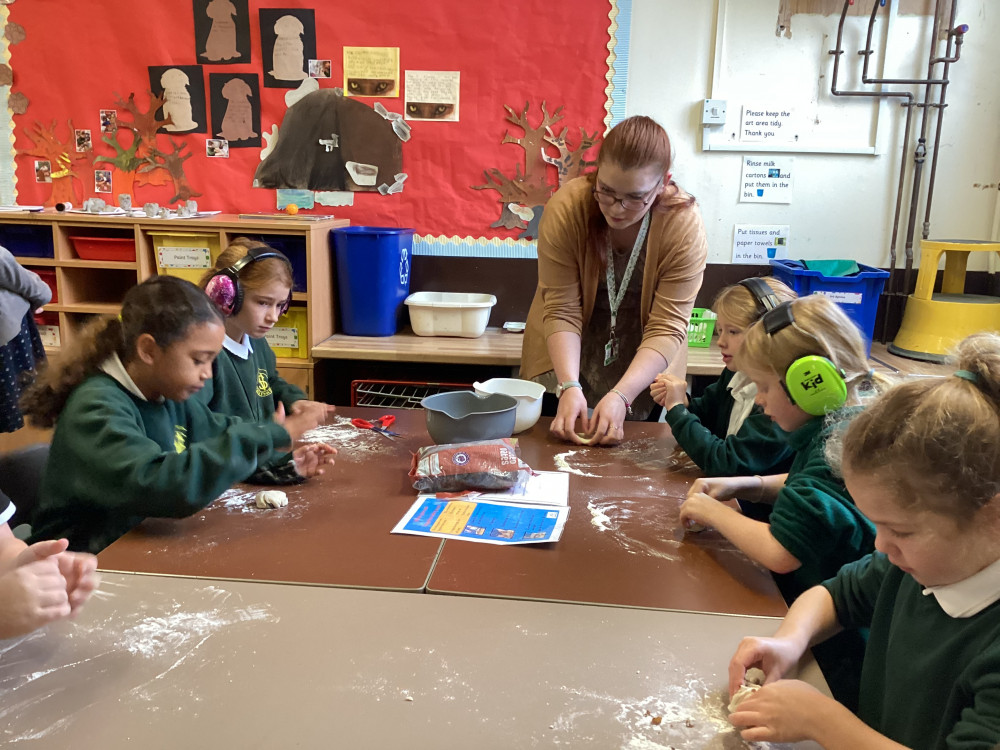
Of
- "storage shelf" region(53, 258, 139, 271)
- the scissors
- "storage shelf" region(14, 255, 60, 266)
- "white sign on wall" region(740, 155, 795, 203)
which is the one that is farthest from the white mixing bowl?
"storage shelf" region(14, 255, 60, 266)

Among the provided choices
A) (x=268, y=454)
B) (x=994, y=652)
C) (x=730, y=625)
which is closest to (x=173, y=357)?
(x=268, y=454)

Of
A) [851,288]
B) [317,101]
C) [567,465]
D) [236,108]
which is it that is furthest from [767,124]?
[236,108]

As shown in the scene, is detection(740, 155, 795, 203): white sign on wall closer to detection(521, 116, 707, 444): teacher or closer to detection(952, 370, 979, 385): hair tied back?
detection(521, 116, 707, 444): teacher

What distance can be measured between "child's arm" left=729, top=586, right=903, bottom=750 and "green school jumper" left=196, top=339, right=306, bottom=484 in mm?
1215

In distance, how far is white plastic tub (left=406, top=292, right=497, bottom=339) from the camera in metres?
3.13

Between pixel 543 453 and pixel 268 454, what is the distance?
26.2 inches

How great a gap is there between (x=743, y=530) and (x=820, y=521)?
14 cm

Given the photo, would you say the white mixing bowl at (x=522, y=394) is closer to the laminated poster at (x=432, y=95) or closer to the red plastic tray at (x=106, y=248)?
the laminated poster at (x=432, y=95)

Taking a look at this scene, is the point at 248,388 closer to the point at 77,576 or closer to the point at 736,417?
the point at 77,576

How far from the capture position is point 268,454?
4.55 ft

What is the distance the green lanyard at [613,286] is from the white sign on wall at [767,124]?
4.41 ft

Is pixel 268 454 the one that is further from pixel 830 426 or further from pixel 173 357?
pixel 830 426

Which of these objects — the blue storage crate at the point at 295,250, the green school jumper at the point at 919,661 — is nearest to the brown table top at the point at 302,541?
the green school jumper at the point at 919,661

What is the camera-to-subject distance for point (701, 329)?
3.08 metres
